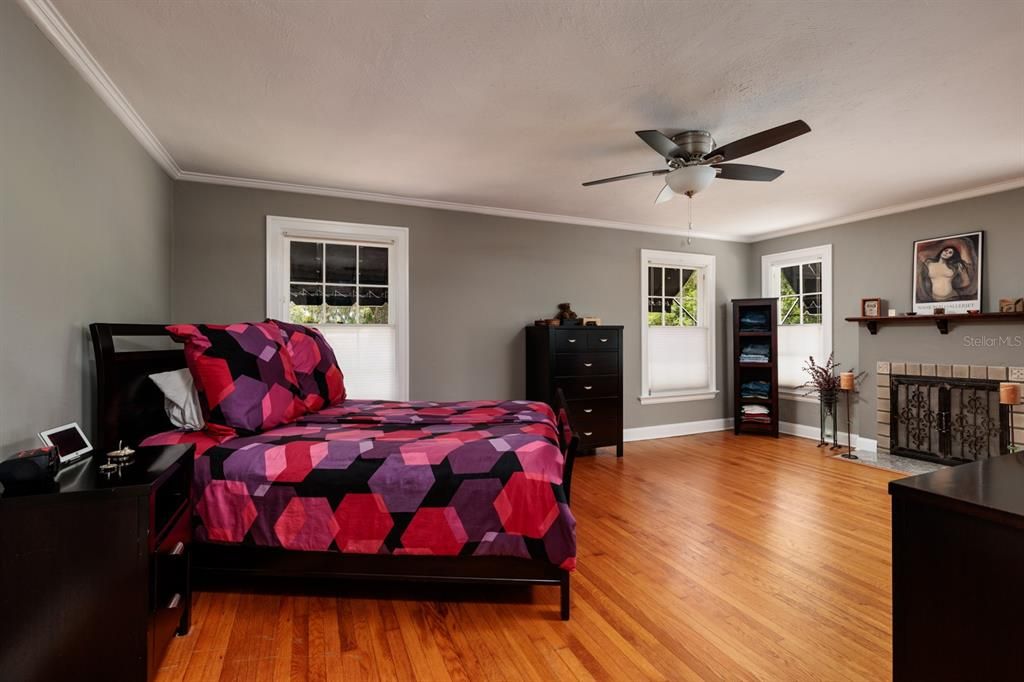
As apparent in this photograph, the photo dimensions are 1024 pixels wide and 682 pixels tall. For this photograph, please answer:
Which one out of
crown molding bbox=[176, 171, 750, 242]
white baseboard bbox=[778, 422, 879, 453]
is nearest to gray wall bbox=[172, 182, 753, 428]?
crown molding bbox=[176, 171, 750, 242]

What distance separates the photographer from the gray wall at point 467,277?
3666 mm

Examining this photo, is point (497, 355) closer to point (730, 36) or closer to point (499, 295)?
point (499, 295)

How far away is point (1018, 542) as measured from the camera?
82 cm

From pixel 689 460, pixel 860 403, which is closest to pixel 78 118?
pixel 689 460

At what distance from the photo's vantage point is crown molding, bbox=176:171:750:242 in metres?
3.68

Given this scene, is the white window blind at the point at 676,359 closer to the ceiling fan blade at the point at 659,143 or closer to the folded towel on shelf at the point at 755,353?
the folded towel on shelf at the point at 755,353

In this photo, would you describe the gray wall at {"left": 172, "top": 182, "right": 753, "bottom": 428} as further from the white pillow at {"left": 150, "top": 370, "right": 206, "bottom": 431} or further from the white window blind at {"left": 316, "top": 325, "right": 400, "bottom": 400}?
the white pillow at {"left": 150, "top": 370, "right": 206, "bottom": 431}

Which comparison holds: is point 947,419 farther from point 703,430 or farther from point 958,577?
point 958,577

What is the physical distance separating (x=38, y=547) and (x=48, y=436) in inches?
21.4

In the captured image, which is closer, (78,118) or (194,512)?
(194,512)

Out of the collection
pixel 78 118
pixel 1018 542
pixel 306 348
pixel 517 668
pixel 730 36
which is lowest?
pixel 517 668

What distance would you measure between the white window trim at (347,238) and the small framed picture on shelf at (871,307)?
4612mm

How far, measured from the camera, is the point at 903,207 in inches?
178

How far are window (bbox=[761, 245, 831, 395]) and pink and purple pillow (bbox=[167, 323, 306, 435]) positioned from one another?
549 cm
